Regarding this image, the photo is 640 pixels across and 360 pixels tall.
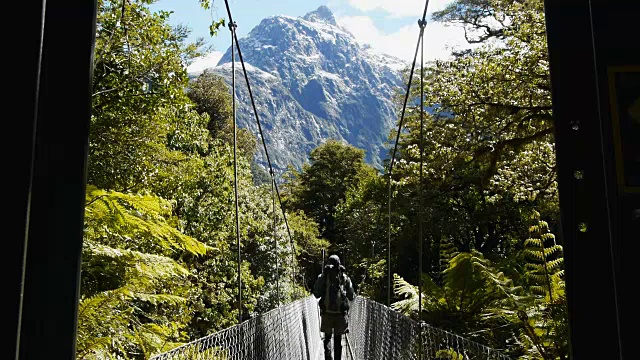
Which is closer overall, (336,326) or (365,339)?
(336,326)

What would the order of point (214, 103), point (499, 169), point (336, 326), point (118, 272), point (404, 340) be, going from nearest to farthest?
point (404, 340), point (118, 272), point (336, 326), point (499, 169), point (214, 103)

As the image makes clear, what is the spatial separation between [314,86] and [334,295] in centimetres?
9240

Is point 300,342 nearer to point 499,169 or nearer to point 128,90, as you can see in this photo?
point 499,169

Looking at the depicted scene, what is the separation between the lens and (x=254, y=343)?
2.56 m

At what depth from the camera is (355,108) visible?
306ft

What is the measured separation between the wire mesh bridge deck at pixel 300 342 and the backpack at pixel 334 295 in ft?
0.75

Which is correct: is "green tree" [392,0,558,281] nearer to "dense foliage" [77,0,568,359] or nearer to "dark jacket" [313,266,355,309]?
"dense foliage" [77,0,568,359]

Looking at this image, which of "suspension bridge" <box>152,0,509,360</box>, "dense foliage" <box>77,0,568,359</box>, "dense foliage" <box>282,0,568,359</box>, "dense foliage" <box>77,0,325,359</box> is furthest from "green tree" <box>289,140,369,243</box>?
"suspension bridge" <box>152,0,509,360</box>

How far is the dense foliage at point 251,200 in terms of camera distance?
323 centimetres

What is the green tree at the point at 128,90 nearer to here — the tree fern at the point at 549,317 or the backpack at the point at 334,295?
the backpack at the point at 334,295

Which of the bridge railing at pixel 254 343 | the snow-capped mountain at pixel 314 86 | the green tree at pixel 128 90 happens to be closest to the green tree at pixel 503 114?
the bridge railing at pixel 254 343

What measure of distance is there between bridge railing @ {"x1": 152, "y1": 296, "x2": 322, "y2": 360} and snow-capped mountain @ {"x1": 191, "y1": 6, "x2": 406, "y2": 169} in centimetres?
6393

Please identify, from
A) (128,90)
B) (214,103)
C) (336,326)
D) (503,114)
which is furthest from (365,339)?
(214,103)
